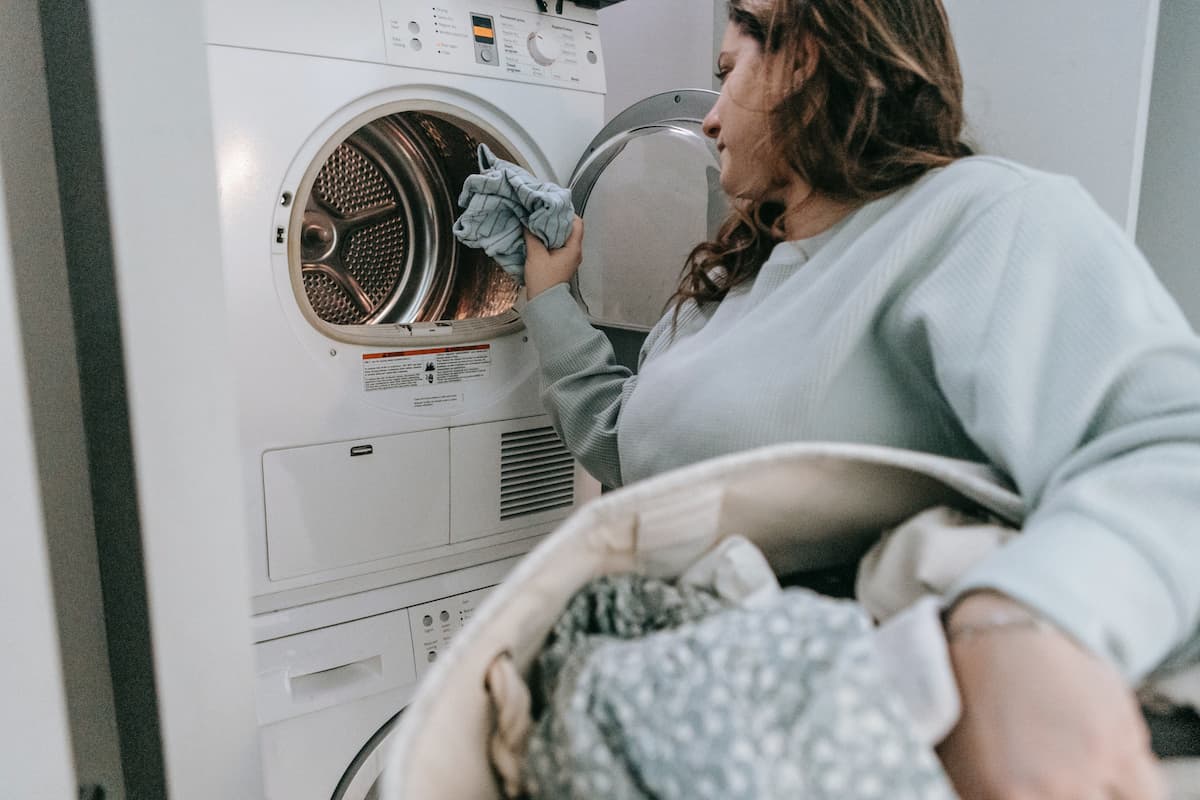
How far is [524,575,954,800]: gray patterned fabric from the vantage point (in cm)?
36

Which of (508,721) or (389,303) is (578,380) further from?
(508,721)

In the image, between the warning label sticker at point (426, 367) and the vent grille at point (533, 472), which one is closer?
the warning label sticker at point (426, 367)

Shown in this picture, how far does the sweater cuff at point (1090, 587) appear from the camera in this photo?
46cm

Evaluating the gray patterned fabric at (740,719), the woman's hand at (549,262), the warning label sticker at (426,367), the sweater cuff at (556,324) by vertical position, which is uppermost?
the woman's hand at (549,262)

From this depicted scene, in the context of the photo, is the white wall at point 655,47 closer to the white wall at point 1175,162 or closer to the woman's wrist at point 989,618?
the white wall at point 1175,162

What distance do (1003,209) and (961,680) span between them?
406 millimetres

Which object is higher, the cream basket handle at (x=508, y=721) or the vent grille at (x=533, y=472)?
the cream basket handle at (x=508, y=721)

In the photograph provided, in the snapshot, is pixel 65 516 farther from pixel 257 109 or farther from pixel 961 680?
pixel 961 680

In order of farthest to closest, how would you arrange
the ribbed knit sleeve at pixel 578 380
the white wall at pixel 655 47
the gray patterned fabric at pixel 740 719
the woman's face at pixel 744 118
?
the white wall at pixel 655 47, the ribbed knit sleeve at pixel 578 380, the woman's face at pixel 744 118, the gray patterned fabric at pixel 740 719

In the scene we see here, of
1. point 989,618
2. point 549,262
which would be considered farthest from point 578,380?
point 989,618

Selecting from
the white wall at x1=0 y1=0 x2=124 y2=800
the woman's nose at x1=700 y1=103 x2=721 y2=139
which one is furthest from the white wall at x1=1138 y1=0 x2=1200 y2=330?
the white wall at x1=0 y1=0 x2=124 y2=800

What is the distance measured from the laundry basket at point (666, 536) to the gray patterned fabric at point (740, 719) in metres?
0.04

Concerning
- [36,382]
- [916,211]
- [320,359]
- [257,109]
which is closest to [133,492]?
[36,382]

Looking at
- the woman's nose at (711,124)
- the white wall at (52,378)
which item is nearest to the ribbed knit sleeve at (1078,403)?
the woman's nose at (711,124)
